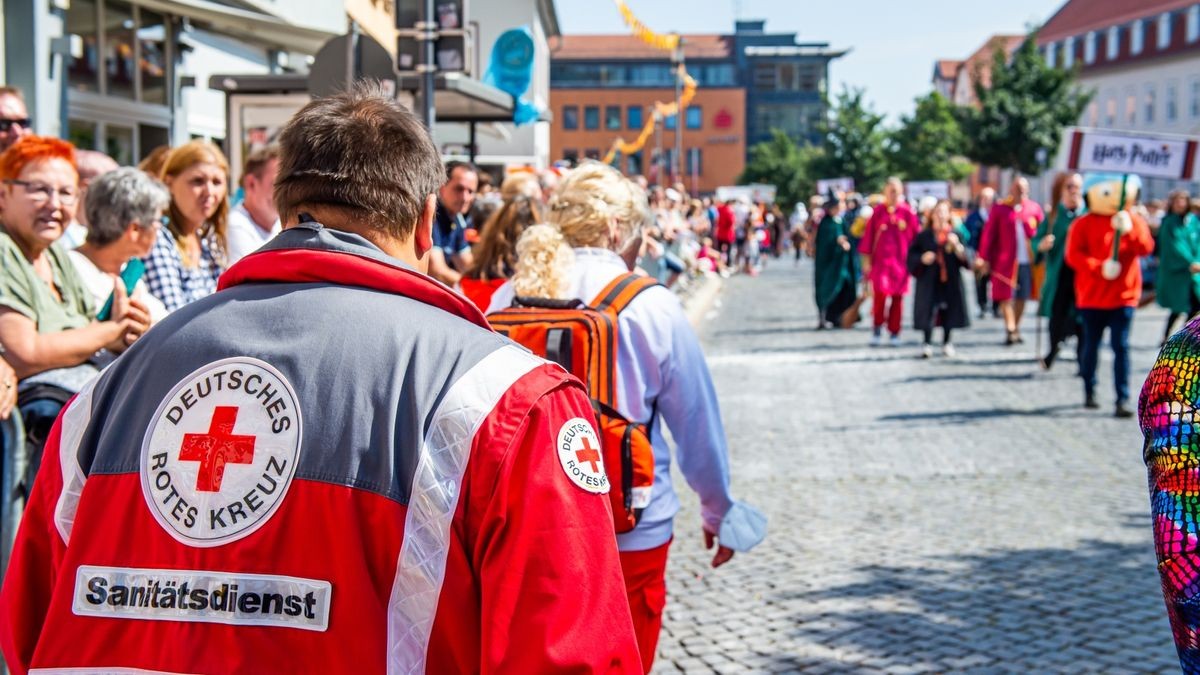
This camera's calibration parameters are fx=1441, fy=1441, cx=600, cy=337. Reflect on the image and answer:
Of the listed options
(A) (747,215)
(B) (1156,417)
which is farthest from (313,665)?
(A) (747,215)

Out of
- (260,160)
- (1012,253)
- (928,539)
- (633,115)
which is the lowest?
(928,539)

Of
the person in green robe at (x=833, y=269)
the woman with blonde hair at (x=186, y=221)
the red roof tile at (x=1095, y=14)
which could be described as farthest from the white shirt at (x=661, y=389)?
the red roof tile at (x=1095, y=14)

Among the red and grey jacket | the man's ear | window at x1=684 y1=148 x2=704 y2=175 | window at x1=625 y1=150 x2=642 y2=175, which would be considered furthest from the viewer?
window at x1=684 y1=148 x2=704 y2=175

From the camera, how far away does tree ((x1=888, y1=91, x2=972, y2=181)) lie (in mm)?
73562

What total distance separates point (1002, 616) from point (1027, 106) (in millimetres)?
56137

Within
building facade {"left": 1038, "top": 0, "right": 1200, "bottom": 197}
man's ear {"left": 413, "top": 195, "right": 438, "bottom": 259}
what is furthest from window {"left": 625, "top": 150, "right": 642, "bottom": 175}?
man's ear {"left": 413, "top": 195, "right": 438, "bottom": 259}

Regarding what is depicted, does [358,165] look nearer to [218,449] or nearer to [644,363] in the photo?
[218,449]

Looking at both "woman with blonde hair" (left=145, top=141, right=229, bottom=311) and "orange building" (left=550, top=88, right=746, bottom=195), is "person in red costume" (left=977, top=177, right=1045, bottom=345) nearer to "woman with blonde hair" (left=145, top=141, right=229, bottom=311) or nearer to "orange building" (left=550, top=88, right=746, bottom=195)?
"woman with blonde hair" (left=145, top=141, right=229, bottom=311)

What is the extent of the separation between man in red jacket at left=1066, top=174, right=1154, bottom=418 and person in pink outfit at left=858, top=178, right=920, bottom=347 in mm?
5214

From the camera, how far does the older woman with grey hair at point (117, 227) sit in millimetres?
4988

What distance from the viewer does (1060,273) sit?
1355 cm

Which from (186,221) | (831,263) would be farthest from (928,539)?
(831,263)

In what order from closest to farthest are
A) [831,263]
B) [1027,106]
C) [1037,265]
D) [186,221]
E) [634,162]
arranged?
[186,221] < [1037,265] < [831,263] < [1027,106] < [634,162]

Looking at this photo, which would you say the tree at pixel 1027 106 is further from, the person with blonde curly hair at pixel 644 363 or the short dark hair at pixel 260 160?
the person with blonde curly hair at pixel 644 363
